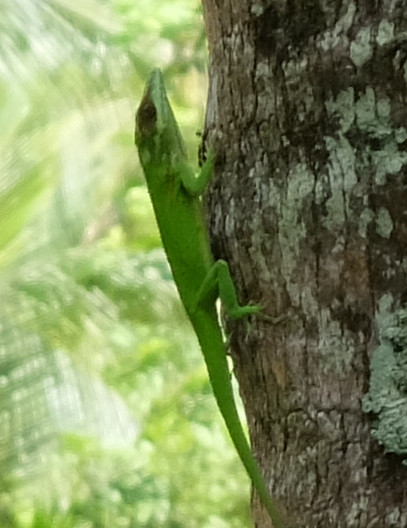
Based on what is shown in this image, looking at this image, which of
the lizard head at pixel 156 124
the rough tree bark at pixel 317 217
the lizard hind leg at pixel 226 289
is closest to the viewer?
the rough tree bark at pixel 317 217

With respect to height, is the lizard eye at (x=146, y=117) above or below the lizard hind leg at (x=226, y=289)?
above

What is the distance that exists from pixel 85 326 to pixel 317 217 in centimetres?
134

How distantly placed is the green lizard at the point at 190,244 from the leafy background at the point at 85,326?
924 millimetres

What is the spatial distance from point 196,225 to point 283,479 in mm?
343

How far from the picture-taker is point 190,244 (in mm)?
1128

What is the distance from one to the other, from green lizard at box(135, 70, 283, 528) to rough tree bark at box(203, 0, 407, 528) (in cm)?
3

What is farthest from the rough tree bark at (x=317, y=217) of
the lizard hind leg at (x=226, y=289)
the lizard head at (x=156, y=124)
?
the lizard head at (x=156, y=124)

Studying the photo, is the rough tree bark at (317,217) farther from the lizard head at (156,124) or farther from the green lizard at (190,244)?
the lizard head at (156,124)

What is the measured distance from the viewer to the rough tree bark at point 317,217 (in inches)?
34.7

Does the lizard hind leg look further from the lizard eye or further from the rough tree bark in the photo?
the lizard eye

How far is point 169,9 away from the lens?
3.06m

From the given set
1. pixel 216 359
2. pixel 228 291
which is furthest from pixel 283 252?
pixel 216 359

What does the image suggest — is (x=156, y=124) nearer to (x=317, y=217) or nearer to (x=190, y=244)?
(x=190, y=244)

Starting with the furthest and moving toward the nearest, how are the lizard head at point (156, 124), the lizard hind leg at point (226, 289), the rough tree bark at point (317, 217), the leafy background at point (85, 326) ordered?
the leafy background at point (85, 326) → the lizard head at point (156, 124) → the lizard hind leg at point (226, 289) → the rough tree bark at point (317, 217)
